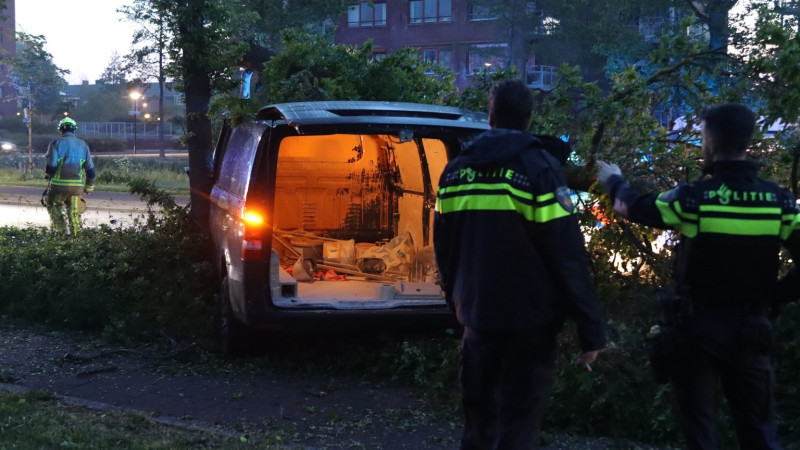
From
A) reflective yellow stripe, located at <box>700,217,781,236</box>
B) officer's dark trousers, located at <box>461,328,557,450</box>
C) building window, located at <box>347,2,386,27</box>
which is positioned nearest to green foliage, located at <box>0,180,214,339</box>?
officer's dark trousers, located at <box>461,328,557,450</box>

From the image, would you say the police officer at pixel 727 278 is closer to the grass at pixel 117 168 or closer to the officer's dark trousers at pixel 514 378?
the officer's dark trousers at pixel 514 378

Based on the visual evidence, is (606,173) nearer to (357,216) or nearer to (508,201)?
(508,201)

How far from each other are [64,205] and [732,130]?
10601mm

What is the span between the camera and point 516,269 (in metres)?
3.71

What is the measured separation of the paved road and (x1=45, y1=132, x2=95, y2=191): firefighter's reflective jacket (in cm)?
422

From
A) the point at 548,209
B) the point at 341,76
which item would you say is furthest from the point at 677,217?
the point at 341,76

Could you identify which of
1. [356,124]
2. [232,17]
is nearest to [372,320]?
[356,124]

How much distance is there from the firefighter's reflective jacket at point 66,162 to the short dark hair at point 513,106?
9885mm

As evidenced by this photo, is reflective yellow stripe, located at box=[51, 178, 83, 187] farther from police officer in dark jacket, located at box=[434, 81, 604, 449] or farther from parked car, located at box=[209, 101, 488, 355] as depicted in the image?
police officer in dark jacket, located at box=[434, 81, 604, 449]

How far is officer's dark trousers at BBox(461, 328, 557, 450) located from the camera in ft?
12.3

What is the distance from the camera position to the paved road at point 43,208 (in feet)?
60.1

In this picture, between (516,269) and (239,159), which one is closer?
(516,269)

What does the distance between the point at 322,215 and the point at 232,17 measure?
2.38 m

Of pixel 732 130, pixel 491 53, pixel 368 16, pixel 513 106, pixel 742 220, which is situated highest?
pixel 368 16
